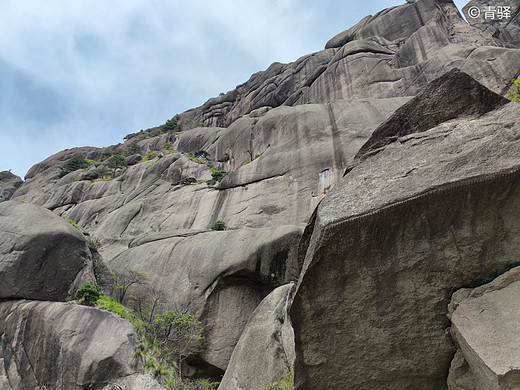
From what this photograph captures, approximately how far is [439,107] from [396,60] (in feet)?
105

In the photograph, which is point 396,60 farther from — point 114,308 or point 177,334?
point 114,308

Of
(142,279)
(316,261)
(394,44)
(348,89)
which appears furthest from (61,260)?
Result: (394,44)

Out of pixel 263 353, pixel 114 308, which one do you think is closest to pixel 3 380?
pixel 114 308

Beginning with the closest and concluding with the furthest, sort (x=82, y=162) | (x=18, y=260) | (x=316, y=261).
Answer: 1. (x=316, y=261)
2. (x=18, y=260)
3. (x=82, y=162)

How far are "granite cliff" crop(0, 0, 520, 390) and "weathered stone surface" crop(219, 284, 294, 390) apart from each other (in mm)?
51

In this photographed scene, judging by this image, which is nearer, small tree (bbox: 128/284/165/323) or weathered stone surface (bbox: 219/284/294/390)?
weathered stone surface (bbox: 219/284/294/390)

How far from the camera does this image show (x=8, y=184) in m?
62.6

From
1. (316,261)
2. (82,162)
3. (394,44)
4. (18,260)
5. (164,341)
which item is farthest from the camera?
(82,162)

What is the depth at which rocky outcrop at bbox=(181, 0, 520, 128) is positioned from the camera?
26.1 m

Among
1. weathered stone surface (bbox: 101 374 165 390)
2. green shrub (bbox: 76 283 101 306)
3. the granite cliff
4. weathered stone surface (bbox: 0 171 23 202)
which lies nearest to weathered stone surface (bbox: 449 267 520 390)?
the granite cliff

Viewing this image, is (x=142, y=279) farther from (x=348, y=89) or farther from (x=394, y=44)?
(x=394, y=44)

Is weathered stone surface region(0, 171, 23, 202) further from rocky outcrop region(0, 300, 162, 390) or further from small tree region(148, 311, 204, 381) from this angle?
small tree region(148, 311, 204, 381)

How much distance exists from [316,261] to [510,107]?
13.8 feet

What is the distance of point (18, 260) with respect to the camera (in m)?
13.9
